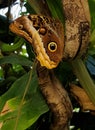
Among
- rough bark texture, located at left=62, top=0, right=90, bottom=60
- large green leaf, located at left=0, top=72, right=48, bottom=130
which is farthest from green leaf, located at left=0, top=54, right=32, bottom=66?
rough bark texture, located at left=62, top=0, right=90, bottom=60

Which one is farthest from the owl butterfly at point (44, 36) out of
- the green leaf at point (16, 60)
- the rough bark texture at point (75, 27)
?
the green leaf at point (16, 60)

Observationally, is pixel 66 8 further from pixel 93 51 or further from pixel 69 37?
pixel 93 51

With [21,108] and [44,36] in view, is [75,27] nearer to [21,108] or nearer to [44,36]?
[44,36]

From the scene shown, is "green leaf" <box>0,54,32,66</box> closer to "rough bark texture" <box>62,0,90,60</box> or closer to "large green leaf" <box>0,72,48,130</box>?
"large green leaf" <box>0,72,48,130</box>

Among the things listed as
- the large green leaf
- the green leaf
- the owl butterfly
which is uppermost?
the owl butterfly

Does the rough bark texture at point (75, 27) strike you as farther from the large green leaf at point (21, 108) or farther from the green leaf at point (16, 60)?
the green leaf at point (16, 60)
